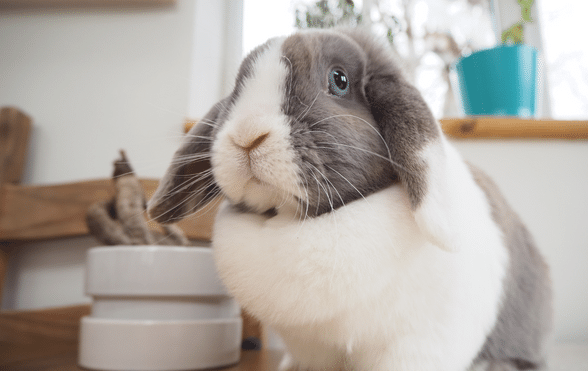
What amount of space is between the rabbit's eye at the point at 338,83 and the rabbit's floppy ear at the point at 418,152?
0.11 feet

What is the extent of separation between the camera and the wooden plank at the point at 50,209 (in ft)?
3.30

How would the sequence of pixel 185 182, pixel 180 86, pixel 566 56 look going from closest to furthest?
pixel 185 182 → pixel 180 86 → pixel 566 56

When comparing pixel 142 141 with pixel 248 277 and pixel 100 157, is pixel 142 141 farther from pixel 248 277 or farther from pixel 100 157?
pixel 248 277

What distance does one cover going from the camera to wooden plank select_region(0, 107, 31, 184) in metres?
1.04

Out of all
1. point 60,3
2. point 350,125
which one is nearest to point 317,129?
point 350,125

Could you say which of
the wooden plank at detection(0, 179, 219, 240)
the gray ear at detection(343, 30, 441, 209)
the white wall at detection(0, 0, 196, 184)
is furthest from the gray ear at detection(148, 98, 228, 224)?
the white wall at detection(0, 0, 196, 184)

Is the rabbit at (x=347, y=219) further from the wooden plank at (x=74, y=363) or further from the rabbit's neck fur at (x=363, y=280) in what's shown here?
the wooden plank at (x=74, y=363)

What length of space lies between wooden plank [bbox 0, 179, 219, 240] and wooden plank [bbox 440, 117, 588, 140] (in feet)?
2.28

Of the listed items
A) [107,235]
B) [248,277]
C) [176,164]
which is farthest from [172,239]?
[248,277]

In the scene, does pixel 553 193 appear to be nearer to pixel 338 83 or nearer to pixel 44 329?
pixel 338 83

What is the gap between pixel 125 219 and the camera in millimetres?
729

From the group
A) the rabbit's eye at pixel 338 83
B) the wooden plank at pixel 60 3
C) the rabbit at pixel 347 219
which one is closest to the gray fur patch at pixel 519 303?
the rabbit at pixel 347 219

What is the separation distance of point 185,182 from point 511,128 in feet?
2.90

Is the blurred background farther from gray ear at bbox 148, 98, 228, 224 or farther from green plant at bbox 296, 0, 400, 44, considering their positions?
gray ear at bbox 148, 98, 228, 224
